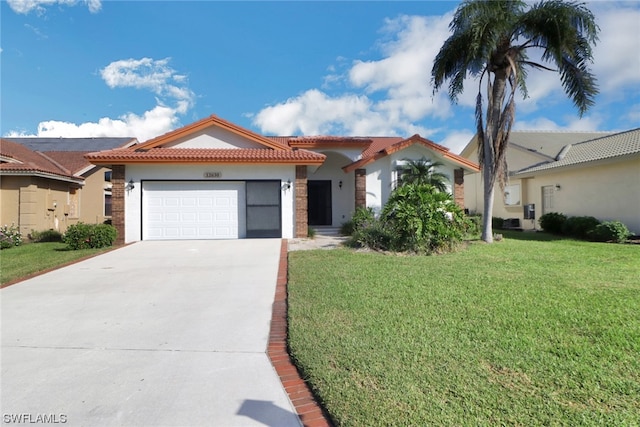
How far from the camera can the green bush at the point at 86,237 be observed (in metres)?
11.0

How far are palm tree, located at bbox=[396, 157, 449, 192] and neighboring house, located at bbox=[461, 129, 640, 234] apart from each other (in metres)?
5.06

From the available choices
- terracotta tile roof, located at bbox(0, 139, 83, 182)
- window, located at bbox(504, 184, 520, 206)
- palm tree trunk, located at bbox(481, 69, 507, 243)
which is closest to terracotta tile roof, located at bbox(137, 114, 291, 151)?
terracotta tile roof, located at bbox(0, 139, 83, 182)

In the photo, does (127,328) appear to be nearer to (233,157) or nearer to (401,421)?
(401,421)

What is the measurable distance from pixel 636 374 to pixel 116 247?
1303 cm

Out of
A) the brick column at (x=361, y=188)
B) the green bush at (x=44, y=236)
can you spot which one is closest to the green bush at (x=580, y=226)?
the brick column at (x=361, y=188)

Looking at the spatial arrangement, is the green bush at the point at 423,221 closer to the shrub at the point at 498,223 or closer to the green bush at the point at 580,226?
the green bush at the point at 580,226

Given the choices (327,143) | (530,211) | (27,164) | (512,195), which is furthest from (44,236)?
(512,195)

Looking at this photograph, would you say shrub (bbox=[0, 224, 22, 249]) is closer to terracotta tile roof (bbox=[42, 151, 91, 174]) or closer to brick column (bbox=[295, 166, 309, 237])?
terracotta tile roof (bbox=[42, 151, 91, 174])

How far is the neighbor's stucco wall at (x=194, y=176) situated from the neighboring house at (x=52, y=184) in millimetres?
2545

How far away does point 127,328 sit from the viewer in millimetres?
4363

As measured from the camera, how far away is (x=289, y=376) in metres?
3.13

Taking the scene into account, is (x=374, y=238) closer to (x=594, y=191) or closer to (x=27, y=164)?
(x=594, y=191)

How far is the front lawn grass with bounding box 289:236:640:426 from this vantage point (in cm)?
251

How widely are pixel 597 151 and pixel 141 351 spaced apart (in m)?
19.9
